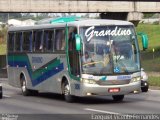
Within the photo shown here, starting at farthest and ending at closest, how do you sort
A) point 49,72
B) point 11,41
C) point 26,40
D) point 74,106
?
1. point 11,41
2. point 26,40
3. point 49,72
4. point 74,106

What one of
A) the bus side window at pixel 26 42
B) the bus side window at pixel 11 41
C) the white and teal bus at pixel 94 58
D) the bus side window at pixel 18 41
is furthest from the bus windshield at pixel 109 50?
the bus side window at pixel 11 41

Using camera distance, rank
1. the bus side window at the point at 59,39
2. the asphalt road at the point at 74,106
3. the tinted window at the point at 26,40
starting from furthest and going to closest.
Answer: the tinted window at the point at 26,40 < the bus side window at the point at 59,39 < the asphalt road at the point at 74,106

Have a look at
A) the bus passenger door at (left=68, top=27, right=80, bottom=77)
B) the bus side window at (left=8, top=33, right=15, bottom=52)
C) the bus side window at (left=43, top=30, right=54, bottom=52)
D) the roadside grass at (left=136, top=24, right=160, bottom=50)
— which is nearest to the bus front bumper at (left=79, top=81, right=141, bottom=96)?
the bus passenger door at (left=68, top=27, right=80, bottom=77)

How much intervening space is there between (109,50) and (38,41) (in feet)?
14.8

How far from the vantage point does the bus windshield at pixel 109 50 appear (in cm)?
2066

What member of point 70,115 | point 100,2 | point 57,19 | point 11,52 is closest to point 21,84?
point 11,52

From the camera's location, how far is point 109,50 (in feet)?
68.3

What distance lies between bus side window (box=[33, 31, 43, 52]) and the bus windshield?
3.71 metres

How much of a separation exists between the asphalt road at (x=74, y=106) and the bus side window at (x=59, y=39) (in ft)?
6.47

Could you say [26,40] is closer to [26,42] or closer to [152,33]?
[26,42]

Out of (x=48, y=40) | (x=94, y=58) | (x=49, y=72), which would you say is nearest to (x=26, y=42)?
(x=48, y=40)

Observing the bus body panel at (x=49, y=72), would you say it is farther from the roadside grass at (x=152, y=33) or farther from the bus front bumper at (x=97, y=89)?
the roadside grass at (x=152, y=33)

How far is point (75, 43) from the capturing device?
68.7 feet

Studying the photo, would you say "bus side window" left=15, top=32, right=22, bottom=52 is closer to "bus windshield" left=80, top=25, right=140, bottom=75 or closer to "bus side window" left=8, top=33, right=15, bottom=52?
"bus side window" left=8, top=33, right=15, bottom=52
